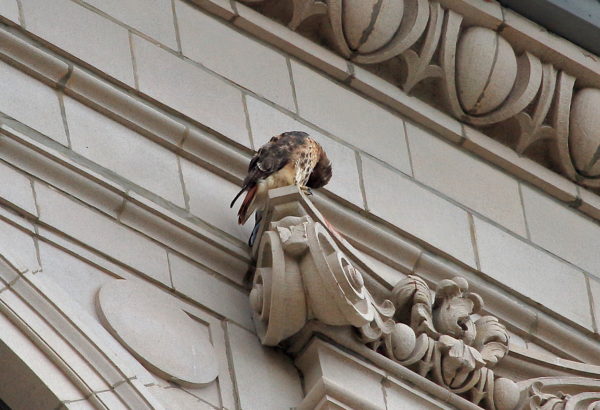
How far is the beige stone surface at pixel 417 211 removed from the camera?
696cm

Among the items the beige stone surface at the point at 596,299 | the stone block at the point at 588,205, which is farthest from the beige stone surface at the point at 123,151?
the stone block at the point at 588,205

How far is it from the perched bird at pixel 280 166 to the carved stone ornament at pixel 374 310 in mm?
64

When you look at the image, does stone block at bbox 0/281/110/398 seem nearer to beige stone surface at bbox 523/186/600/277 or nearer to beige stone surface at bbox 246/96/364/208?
beige stone surface at bbox 246/96/364/208

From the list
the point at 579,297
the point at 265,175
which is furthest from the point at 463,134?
the point at 265,175

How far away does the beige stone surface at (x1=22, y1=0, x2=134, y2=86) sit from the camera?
664 centimetres

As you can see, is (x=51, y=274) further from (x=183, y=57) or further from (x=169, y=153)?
(x=183, y=57)

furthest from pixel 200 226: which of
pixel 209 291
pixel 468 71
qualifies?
pixel 468 71

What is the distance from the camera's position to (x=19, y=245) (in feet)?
19.8

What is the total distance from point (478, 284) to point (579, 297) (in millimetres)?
404

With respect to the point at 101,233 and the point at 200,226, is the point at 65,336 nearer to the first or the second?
the point at 101,233

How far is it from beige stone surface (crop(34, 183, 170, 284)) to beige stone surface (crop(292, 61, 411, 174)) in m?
0.95

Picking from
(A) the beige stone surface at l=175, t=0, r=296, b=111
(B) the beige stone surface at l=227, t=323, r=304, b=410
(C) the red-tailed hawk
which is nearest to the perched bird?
(C) the red-tailed hawk

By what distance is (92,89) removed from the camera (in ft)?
21.5

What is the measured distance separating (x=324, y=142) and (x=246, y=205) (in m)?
0.66
